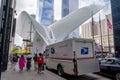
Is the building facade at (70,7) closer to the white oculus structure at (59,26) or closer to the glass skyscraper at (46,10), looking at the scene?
the white oculus structure at (59,26)

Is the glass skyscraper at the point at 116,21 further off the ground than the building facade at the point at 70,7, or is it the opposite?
the building facade at the point at 70,7

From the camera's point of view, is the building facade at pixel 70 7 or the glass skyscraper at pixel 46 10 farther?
the building facade at pixel 70 7

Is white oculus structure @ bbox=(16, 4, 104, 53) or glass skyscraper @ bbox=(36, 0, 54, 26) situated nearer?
glass skyscraper @ bbox=(36, 0, 54, 26)

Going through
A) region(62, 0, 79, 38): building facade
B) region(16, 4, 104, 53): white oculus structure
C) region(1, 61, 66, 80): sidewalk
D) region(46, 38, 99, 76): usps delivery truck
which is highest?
region(62, 0, 79, 38): building facade

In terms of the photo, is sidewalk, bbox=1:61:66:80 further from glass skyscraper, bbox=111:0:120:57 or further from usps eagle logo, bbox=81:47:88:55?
glass skyscraper, bbox=111:0:120:57

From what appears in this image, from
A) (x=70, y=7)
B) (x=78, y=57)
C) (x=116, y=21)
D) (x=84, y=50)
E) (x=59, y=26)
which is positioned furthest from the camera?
(x=70, y=7)

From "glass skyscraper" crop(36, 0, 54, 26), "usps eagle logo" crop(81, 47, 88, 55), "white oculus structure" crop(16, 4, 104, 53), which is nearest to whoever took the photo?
"usps eagle logo" crop(81, 47, 88, 55)

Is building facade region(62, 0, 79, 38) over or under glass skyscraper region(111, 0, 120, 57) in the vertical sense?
over

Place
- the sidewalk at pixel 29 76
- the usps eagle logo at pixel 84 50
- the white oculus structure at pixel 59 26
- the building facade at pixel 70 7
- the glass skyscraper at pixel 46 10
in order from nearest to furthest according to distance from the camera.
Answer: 1. the usps eagle logo at pixel 84 50
2. the sidewalk at pixel 29 76
3. the glass skyscraper at pixel 46 10
4. the white oculus structure at pixel 59 26
5. the building facade at pixel 70 7

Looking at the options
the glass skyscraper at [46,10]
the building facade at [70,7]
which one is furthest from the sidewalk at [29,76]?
the building facade at [70,7]

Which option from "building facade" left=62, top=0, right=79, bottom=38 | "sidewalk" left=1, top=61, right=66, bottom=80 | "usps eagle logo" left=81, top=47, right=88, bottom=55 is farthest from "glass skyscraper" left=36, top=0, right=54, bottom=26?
"usps eagle logo" left=81, top=47, right=88, bottom=55

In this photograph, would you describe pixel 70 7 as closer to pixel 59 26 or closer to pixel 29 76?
pixel 59 26

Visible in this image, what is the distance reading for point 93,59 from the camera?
39.2ft

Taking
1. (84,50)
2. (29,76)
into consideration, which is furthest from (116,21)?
(29,76)
